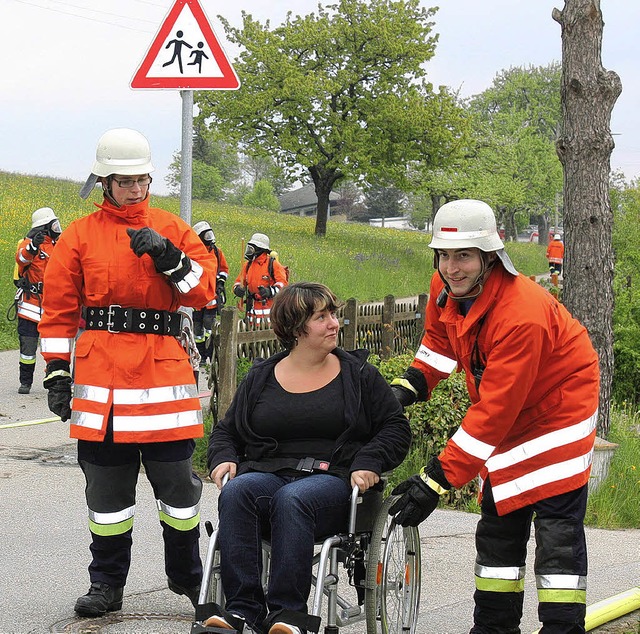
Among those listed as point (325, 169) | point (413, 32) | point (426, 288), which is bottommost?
point (426, 288)

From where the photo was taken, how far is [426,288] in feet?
109

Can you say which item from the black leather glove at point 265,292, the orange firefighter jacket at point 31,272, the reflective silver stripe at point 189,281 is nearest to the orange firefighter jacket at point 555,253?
the black leather glove at point 265,292

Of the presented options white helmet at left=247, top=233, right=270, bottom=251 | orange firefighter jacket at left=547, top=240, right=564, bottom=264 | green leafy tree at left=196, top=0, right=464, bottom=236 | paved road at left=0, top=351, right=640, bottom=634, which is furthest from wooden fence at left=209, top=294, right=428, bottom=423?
green leafy tree at left=196, top=0, right=464, bottom=236

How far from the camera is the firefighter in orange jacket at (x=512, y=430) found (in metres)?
3.89

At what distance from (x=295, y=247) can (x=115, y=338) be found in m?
31.5

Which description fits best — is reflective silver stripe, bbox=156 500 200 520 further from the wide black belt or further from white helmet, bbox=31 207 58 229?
white helmet, bbox=31 207 58 229

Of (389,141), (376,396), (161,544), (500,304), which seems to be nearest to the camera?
(500,304)

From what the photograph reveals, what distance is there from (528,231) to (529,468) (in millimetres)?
113200

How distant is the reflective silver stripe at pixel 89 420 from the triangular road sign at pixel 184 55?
2047mm

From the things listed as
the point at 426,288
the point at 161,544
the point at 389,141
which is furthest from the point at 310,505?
the point at 389,141

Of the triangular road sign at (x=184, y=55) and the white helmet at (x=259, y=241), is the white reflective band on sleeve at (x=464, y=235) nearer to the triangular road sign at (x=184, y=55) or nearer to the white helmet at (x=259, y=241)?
the triangular road sign at (x=184, y=55)

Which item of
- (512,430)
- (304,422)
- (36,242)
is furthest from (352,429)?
(36,242)

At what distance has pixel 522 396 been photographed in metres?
3.88

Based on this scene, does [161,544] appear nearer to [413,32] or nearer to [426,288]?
[426,288]
